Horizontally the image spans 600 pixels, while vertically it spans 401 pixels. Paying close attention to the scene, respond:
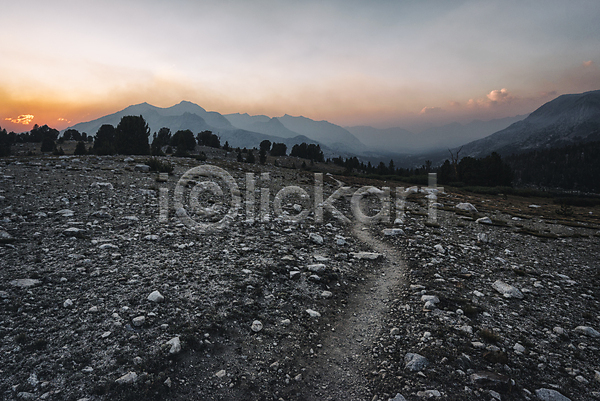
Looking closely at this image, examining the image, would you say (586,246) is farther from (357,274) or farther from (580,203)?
(580,203)

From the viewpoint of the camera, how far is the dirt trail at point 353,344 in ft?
16.8

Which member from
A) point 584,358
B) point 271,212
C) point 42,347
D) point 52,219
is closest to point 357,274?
point 584,358

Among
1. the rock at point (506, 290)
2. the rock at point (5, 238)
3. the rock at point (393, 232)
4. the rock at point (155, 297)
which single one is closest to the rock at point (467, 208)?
the rock at point (393, 232)

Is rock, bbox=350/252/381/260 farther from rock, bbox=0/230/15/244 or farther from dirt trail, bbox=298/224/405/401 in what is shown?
rock, bbox=0/230/15/244

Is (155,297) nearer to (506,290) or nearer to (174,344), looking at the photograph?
(174,344)

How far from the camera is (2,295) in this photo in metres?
5.86

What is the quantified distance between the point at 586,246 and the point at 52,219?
27218 millimetres

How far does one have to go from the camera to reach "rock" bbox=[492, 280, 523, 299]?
8.52 metres

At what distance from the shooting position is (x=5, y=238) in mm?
8297

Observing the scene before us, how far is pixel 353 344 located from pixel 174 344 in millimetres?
4181

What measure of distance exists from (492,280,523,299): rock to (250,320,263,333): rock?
27.1 feet

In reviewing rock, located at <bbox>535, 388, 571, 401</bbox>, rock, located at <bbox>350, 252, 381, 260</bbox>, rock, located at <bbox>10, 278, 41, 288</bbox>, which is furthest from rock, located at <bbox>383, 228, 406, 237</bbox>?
rock, located at <bbox>10, 278, 41, 288</bbox>

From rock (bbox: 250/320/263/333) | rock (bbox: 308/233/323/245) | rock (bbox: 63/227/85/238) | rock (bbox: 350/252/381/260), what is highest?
rock (bbox: 63/227/85/238)

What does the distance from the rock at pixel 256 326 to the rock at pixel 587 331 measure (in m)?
8.50
